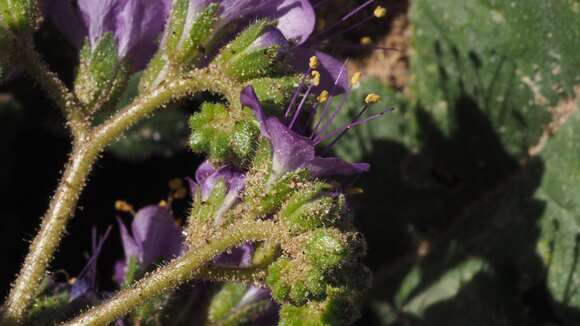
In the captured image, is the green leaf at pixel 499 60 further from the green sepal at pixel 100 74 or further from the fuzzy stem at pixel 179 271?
the fuzzy stem at pixel 179 271

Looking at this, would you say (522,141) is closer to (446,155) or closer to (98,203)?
(446,155)

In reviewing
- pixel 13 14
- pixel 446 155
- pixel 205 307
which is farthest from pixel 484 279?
pixel 13 14

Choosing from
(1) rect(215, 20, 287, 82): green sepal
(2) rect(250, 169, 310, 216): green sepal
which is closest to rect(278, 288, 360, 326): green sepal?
(2) rect(250, 169, 310, 216): green sepal

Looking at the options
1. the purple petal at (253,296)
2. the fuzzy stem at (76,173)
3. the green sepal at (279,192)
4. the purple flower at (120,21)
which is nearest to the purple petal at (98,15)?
the purple flower at (120,21)

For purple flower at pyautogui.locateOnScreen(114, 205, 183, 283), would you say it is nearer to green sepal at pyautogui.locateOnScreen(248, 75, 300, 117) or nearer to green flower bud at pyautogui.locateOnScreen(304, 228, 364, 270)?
green sepal at pyautogui.locateOnScreen(248, 75, 300, 117)

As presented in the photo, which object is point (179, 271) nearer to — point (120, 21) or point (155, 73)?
point (155, 73)
